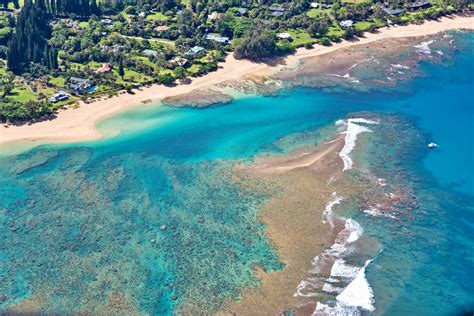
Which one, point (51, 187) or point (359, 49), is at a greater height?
point (359, 49)

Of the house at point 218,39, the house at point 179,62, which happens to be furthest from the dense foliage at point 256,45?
the house at point 179,62

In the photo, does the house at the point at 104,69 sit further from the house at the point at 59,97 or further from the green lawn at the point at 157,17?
the green lawn at the point at 157,17

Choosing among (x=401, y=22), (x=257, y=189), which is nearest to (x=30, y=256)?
(x=257, y=189)

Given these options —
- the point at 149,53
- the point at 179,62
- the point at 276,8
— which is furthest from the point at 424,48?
the point at 149,53

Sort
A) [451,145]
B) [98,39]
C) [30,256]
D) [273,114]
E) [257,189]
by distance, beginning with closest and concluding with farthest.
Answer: [30,256] < [257,189] < [451,145] < [273,114] < [98,39]

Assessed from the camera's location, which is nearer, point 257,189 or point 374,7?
point 257,189

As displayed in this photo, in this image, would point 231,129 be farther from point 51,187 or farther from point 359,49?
point 359,49

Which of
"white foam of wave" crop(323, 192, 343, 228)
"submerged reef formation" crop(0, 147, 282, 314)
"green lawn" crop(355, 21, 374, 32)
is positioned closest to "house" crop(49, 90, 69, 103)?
"submerged reef formation" crop(0, 147, 282, 314)
